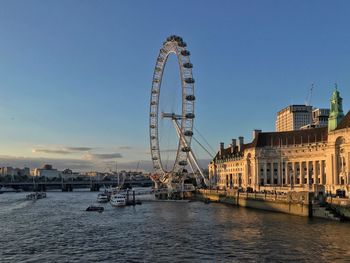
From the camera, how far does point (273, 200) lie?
87875 mm

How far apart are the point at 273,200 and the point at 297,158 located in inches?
1928

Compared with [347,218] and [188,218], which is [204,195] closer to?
[188,218]

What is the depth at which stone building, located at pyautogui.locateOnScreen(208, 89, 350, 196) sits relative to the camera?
107438mm

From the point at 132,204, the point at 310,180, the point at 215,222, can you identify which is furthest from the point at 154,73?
the point at 215,222

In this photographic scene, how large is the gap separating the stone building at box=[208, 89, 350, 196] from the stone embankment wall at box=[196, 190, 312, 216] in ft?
30.8

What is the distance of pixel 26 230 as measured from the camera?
63.1 meters

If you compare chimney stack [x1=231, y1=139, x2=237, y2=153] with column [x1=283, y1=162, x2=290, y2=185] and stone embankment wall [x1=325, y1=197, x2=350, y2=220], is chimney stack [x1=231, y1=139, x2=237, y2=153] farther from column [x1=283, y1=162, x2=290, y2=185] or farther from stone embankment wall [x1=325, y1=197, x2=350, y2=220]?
stone embankment wall [x1=325, y1=197, x2=350, y2=220]

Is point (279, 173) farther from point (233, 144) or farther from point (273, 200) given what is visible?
point (273, 200)

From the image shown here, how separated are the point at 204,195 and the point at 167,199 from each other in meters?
10.1

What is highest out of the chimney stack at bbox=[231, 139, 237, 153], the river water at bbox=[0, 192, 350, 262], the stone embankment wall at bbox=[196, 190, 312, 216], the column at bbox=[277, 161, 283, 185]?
the chimney stack at bbox=[231, 139, 237, 153]

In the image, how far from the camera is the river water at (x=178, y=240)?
4209cm

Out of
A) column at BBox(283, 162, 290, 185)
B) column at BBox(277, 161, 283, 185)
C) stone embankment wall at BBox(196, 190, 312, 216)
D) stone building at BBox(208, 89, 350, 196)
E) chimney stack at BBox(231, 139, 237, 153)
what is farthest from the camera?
chimney stack at BBox(231, 139, 237, 153)

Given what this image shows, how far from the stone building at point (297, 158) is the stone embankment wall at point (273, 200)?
938cm

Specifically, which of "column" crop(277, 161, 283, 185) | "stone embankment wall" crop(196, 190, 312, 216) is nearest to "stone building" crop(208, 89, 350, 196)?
"column" crop(277, 161, 283, 185)
